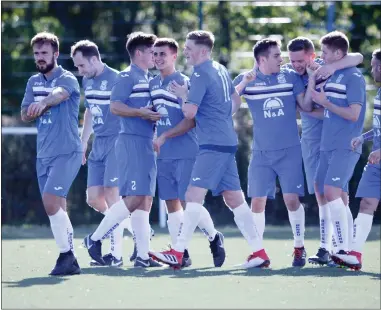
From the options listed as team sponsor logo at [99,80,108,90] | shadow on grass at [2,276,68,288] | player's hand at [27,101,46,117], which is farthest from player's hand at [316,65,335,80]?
shadow on grass at [2,276,68,288]

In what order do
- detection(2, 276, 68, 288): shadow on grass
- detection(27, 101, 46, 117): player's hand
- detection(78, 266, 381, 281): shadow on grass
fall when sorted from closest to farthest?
detection(2, 276, 68, 288): shadow on grass → detection(78, 266, 381, 281): shadow on grass → detection(27, 101, 46, 117): player's hand

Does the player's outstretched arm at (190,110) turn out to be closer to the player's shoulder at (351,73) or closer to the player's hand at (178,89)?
the player's hand at (178,89)

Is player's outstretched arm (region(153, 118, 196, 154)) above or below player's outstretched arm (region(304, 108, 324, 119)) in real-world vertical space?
below

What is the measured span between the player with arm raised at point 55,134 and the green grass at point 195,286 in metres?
0.41

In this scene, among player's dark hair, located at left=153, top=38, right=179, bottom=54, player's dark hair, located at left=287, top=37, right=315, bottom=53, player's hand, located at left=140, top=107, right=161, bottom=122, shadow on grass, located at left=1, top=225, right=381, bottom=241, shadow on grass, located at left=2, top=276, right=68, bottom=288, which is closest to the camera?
shadow on grass, located at left=2, top=276, right=68, bottom=288

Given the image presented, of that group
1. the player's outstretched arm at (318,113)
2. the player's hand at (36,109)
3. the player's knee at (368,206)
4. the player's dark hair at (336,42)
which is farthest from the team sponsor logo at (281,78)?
the player's hand at (36,109)

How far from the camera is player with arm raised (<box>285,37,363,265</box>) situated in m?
10.4

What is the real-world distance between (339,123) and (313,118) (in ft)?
2.17

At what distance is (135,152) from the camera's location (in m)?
10.5

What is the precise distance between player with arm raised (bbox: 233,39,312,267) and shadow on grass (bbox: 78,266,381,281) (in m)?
0.54

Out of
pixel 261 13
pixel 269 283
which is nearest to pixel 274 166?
pixel 269 283

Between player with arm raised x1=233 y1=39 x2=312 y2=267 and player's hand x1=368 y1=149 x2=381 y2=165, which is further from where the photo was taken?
player with arm raised x1=233 y1=39 x2=312 y2=267

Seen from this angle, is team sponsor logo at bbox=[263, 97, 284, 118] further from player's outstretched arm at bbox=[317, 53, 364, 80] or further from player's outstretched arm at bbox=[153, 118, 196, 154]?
player's outstretched arm at bbox=[153, 118, 196, 154]

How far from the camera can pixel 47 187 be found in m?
9.98
